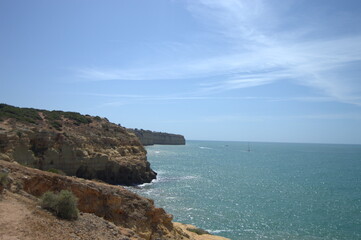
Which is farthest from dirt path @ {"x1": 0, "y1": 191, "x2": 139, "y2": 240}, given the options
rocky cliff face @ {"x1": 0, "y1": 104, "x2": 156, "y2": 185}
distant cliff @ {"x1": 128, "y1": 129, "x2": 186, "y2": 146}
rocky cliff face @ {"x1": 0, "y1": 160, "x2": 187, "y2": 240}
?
distant cliff @ {"x1": 128, "y1": 129, "x2": 186, "y2": 146}

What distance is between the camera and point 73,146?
41250 mm

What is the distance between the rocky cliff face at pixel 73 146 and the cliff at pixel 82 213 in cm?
1798

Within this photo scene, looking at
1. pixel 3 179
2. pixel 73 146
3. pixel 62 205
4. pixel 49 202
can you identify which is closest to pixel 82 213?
pixel 62 205

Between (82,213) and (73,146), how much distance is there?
2910 cm

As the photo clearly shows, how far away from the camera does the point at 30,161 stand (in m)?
35.0

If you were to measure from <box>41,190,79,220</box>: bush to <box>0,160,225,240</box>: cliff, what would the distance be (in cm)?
39

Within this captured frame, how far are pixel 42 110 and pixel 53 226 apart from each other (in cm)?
4607

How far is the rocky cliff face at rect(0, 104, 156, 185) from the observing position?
1387 inches

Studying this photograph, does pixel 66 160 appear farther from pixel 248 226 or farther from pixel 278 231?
pixel 278 231

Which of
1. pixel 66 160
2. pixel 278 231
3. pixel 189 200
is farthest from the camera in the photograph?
pixel 66 160

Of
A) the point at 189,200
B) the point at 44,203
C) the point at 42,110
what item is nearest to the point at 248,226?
the point at 189,200

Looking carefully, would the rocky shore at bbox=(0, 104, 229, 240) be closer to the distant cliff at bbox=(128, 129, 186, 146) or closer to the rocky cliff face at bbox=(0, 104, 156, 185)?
the rocky cliff face at bbox=(0, 104, 156, 185)

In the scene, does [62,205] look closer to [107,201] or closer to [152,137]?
[107,201]

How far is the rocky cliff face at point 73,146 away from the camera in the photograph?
35219 mm
